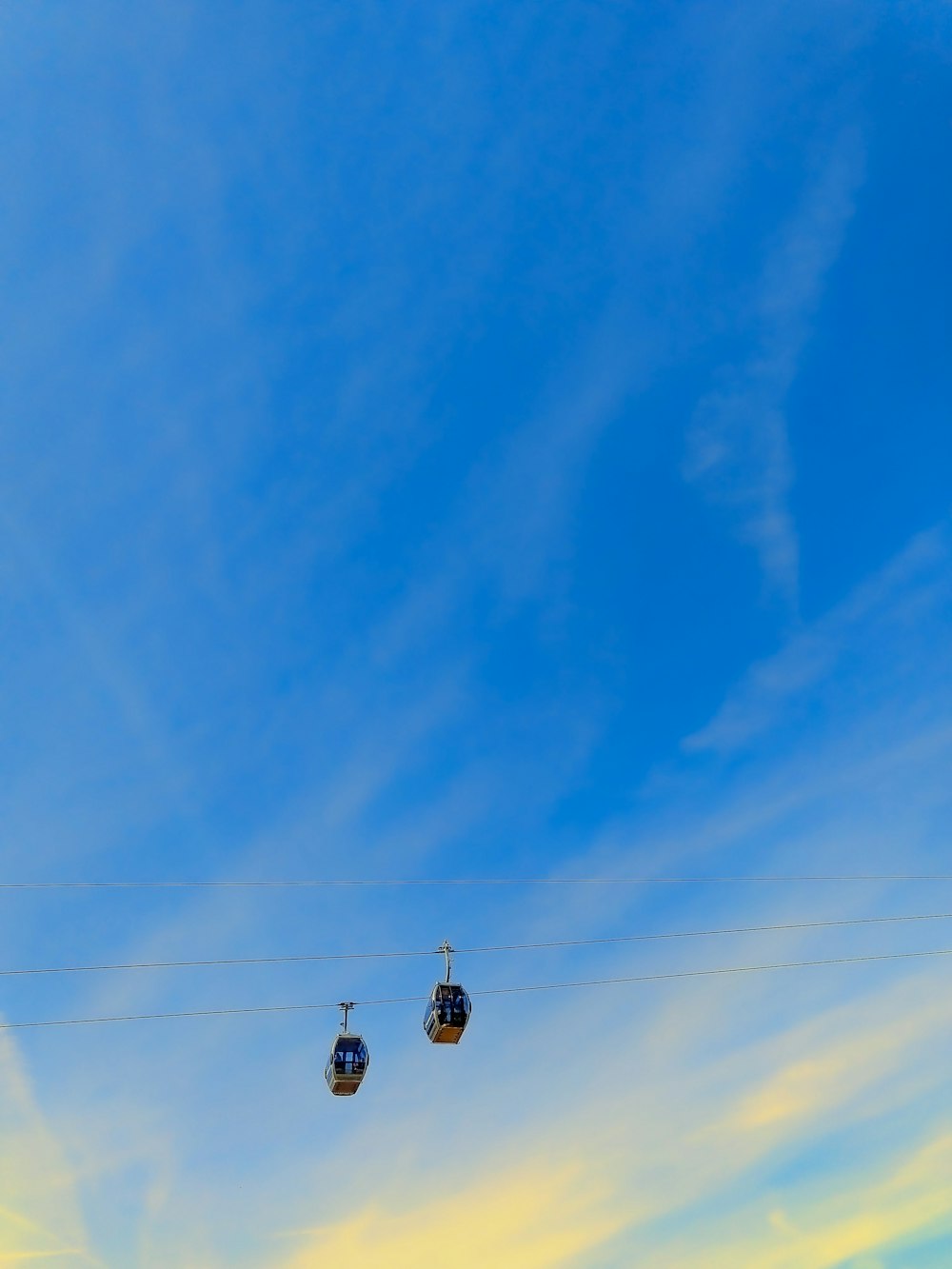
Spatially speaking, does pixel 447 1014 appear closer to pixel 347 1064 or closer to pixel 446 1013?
pixel 446 1013

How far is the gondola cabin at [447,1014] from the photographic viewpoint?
673 inches

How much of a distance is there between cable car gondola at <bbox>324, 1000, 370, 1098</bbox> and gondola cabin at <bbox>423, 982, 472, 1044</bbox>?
1.55 metres

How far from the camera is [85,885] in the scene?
69.3ft

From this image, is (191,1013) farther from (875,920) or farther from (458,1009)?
(875,920)

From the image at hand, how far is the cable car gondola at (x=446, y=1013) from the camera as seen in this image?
17.1 metres

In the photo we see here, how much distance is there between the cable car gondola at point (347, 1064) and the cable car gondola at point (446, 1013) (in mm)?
1526

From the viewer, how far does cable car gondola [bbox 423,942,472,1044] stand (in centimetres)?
1709

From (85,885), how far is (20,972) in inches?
138

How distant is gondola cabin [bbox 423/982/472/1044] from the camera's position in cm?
1709

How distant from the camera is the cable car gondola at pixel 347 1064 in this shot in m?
17.1

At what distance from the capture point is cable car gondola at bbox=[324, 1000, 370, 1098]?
675 inches

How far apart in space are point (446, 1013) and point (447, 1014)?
0.10ft

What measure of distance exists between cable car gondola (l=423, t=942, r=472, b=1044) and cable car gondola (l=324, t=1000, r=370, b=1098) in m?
1.53

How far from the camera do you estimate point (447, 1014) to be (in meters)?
17.1
